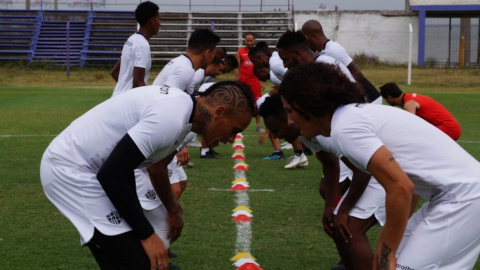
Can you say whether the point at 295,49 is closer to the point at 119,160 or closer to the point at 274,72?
the point at 119,160

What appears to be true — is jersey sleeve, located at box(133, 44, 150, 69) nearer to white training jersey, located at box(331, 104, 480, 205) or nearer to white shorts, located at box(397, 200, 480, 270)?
white training jersey, located at box(331, 104, 480, 205)

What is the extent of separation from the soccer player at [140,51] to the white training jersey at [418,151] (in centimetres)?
523

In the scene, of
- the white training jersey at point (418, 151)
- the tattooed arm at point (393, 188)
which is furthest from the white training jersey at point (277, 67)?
the tattooed arm at point (393, 188)

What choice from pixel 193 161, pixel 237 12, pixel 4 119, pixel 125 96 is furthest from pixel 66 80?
pixel 125 96

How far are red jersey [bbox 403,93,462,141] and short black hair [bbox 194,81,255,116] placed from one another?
246 inches

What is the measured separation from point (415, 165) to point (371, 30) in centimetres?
3919

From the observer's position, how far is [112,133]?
13.7ft

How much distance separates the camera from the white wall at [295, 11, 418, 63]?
41531 millimetres

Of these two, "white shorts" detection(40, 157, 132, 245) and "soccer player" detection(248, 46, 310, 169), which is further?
"soccer player" detection(248, 46, 310, 169)

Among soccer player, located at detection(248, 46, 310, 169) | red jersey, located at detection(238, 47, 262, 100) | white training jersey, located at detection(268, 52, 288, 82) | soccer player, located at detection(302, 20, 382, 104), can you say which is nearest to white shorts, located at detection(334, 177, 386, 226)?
soccer player, located at detection(302, 20, 382, 104)

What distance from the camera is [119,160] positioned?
398 centimetres

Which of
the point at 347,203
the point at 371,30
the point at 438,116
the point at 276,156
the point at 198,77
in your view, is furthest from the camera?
the point at 371,30

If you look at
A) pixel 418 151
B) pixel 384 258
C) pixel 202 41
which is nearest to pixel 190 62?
pixel 202 41

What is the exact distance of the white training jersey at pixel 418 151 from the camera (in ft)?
13.0
